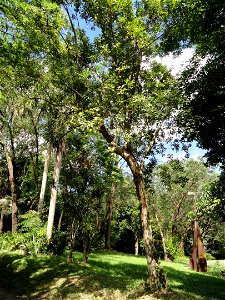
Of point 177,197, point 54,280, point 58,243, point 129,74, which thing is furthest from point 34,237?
point 177,197

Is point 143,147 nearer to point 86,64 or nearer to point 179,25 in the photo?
point 86,64

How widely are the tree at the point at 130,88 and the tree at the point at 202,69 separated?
673 millimetres

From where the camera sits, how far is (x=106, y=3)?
36.3ft

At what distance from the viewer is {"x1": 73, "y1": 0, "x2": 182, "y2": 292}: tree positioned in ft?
34.7

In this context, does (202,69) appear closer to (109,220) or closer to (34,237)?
(34,237)

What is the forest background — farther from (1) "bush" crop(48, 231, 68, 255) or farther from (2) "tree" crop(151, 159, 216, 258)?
(2) "tree" crop(151, 159, 216, 258)

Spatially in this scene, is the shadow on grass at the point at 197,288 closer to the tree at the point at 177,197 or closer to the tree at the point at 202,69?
the tree at the point at 202,69

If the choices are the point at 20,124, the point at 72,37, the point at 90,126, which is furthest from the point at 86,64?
the point at 20,124

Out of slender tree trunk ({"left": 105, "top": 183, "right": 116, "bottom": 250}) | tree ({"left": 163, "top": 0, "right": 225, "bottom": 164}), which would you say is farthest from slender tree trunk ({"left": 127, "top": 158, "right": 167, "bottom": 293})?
slender tree trunk ({"left": 105, "top": 183, "right": 116, "bottom": 250})

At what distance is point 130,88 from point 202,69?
2.80 metres

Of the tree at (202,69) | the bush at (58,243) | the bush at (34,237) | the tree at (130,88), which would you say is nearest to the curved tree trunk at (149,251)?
the tree at (130,88)

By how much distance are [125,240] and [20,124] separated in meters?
26.1

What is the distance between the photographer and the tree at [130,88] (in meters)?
10.6

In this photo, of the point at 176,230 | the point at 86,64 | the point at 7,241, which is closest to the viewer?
the point at 86,64
